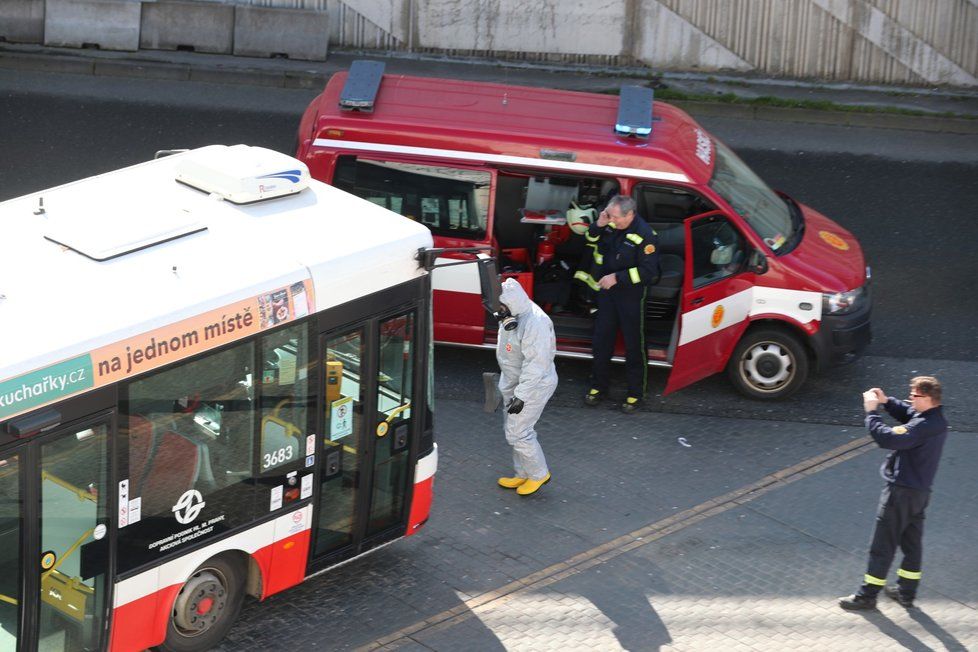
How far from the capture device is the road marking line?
857 cm

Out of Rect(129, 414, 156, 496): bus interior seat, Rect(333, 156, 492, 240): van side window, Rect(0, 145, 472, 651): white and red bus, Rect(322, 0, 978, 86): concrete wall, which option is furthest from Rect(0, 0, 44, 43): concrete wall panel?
Rect(129, 414, 156, 496): bus interior seat

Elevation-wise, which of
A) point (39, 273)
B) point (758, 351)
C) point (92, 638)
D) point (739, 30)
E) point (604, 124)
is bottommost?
point (92, 638)

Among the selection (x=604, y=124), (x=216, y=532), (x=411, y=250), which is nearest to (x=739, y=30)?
(x=604, y=124)

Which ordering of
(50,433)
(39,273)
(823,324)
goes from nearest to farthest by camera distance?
(50,433) → (39,273) → (823,324)

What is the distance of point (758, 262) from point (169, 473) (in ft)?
18.1

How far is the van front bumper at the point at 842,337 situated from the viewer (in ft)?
37.0

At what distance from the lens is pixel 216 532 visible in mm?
7844

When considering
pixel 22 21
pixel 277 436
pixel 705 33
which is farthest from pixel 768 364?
pixel 22 21

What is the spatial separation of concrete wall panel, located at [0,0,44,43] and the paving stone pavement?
34.1 feet

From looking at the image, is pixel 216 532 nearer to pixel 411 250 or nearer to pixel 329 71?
pixel 411 250

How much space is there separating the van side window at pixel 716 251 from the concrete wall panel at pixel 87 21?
34.3ft

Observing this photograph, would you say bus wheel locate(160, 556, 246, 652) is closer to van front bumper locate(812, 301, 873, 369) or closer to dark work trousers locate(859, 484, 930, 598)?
dark work trousers locate(859, 484, 930, 598)

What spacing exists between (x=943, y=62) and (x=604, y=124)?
31.0 feet

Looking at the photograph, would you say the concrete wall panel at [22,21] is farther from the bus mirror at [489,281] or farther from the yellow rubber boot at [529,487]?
the bus mirror at [489,281]
